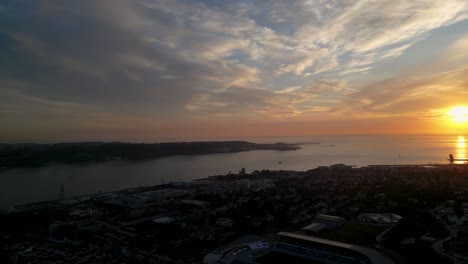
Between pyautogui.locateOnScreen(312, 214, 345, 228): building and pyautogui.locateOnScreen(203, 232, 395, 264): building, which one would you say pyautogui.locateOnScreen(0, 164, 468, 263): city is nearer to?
pyautogui.locateOnScreen(312, 214, 345, 228): building

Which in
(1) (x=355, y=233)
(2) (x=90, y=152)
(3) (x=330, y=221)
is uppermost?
(2) (x=90, y=152)

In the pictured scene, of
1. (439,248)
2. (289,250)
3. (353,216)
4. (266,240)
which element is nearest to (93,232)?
(266,240)

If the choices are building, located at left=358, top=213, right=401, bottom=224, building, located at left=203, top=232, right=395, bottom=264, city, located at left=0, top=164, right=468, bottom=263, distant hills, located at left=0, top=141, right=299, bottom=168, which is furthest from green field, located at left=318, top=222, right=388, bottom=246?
distant hills, located at left=0, top=141, right=299, bottom=168

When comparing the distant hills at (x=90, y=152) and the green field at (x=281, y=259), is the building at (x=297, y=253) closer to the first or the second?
the green field at (x=281, y=259)

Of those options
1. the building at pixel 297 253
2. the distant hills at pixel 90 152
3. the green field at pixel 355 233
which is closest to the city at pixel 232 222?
the green field at pixel 355 233

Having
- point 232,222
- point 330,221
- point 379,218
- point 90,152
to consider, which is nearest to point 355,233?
point 330,221

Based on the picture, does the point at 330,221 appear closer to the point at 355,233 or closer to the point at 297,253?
the point at 355,233

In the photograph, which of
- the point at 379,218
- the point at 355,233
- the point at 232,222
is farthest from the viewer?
the point at 232,222

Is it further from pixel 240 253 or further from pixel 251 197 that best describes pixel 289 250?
pixel 251 197

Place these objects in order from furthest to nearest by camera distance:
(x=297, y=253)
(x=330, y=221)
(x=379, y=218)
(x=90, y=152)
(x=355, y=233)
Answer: (x=90, y=152)
(x=379, y=218)
(x=330, y=221)
(x=355, y=233)
(x=297, y=253)
